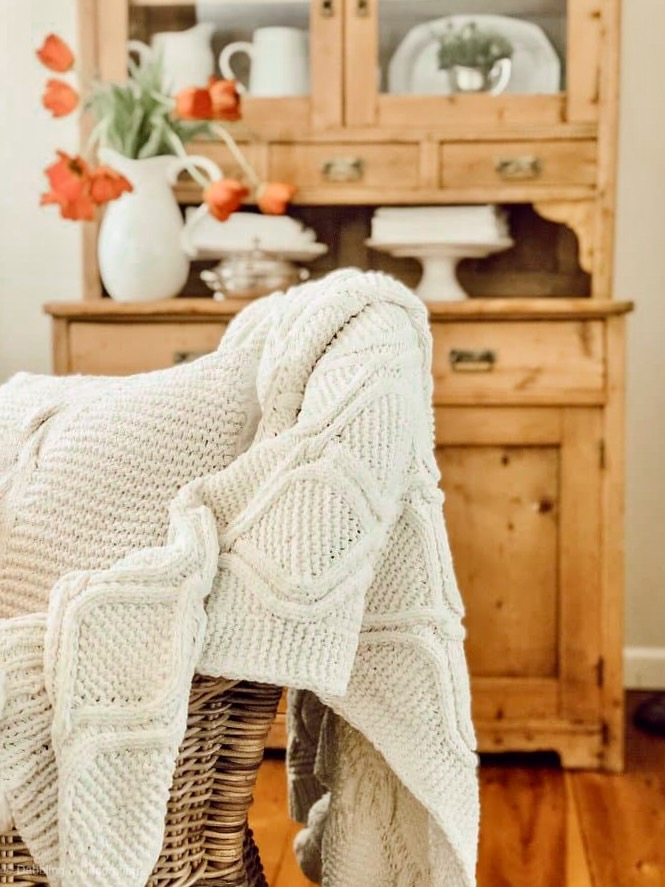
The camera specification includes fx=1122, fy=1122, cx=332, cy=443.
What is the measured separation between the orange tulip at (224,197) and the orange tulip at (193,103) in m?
0.12

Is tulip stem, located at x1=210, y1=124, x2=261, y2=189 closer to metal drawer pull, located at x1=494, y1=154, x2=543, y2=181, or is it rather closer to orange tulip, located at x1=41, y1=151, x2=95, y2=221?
orange tulip, located at x1=41, y1=151, x2=95, y2=221

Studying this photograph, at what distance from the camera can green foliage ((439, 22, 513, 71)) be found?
212cm

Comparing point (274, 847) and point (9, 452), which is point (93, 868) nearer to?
point (9, 452)

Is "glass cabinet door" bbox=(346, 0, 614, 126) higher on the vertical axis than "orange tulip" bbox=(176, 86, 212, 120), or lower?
higher

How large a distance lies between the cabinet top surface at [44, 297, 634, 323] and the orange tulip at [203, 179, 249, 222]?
0.51ft

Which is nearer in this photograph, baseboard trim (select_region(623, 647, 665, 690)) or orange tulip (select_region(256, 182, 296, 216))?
orange tulip (select_region(256, 182, 296, 216))

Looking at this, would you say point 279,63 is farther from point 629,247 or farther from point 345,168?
point 629,247

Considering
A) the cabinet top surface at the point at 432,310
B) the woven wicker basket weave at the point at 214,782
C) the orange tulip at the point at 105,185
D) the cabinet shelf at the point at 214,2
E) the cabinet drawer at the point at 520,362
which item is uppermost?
the cabinet shelf at the point at 214,2

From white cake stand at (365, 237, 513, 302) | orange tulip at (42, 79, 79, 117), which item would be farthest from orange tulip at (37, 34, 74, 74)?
white cake stand at (365, 237, 513, 302)

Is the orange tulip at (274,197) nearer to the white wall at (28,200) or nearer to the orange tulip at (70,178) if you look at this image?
the orange tulip at (70,178)

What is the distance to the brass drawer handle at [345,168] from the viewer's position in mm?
2104

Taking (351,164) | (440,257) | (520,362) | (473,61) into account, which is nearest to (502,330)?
(520,362)

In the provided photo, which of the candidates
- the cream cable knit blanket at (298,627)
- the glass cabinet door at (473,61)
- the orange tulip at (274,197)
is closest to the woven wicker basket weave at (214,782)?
the cream cable knit blanket at (298,627)

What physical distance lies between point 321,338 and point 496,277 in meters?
1.32
